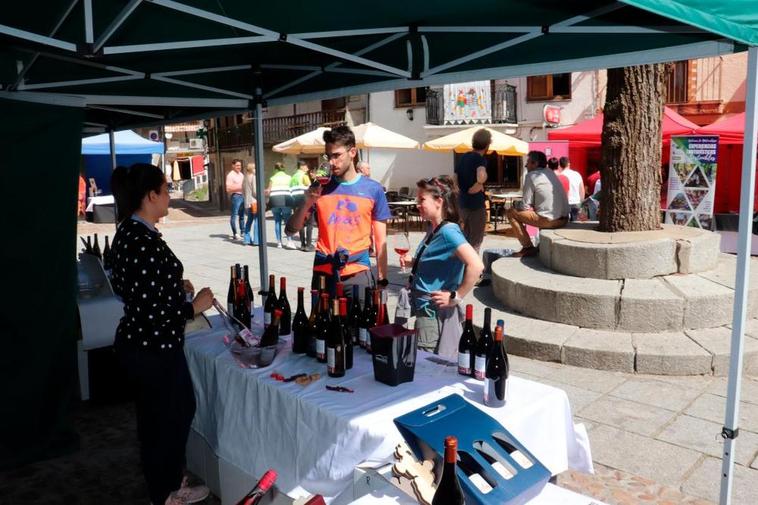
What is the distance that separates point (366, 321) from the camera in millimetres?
3297

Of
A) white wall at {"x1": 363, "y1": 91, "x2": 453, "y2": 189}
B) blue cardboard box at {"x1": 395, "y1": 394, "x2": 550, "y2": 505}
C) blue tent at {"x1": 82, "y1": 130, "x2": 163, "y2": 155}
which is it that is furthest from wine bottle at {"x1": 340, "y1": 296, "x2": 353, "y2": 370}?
white wall at {"x1": 363, "y1": 91, "x2": 453, "y2": 189}

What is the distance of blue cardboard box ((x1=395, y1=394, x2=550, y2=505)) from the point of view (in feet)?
6.02

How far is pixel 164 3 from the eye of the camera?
2.72 metres

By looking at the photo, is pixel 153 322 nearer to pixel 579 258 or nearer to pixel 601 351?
pixel 601 351

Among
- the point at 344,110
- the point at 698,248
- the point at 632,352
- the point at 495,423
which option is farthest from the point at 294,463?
the point at 344,110

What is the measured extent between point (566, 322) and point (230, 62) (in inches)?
147

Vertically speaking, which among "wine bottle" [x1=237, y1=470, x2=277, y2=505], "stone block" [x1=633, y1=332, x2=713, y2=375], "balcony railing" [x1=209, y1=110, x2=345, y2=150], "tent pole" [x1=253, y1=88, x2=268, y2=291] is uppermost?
"balcony railing" [x1=209, y1=110, x2=345, y2=150]

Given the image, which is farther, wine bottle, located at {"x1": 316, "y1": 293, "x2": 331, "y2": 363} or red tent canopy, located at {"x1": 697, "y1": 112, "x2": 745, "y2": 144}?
red tent canopy, located at {"x1": 697, "y1": 112, "x2": 745, "y2": 144}

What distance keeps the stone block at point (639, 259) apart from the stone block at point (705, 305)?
29 centimetres

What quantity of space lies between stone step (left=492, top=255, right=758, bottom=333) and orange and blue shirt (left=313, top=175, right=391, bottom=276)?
8.75ft

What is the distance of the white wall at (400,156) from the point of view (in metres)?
23.0

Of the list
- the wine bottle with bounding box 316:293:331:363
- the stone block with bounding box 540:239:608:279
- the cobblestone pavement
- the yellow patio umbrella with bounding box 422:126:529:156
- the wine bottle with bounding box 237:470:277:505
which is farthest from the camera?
the yellow patio umbrella with bounding box 422:126:529:156

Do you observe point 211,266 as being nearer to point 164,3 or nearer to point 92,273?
point 92,273

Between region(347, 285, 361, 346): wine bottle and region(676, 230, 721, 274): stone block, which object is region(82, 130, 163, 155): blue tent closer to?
region(676, 230, 721, 274): stone block
